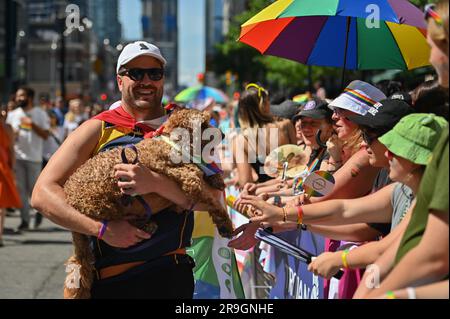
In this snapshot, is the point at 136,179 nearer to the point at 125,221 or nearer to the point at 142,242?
the point at 125,221

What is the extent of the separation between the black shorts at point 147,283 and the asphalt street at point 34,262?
4.39 meters

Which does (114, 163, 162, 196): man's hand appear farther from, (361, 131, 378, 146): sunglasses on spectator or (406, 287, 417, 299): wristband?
(406, 287, 417, 299): wristband

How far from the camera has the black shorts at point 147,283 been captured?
419cm

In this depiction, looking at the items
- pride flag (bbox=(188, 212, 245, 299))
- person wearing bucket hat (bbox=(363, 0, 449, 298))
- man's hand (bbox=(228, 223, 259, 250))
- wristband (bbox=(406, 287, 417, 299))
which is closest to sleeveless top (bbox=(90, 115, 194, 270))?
man's hand (bbox=(228, 223, 259, 250))

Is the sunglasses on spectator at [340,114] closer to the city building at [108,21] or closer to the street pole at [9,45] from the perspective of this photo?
the street pole at [9,45]

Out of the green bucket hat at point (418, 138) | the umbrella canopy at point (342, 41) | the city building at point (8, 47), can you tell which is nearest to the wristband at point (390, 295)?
the green bucket hat at point (418, 138)

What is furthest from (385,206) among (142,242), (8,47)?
(8,47)

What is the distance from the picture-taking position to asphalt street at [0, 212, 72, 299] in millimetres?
8766

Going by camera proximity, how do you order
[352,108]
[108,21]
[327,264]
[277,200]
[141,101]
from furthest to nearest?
[108,21] → [277,200] → [352,108] → [141,101] → [327,264]

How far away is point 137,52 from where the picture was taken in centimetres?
428

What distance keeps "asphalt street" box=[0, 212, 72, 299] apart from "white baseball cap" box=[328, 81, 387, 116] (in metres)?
4.37

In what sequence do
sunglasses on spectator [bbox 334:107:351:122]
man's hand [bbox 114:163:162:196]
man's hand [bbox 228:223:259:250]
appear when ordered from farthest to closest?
sunglasses on spectator [bbox 334:107:351:122]
man's hand [bbox 228:223:259:250]
man's hand [bbox 114:163:162:196]

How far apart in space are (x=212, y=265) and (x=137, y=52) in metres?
2.64
